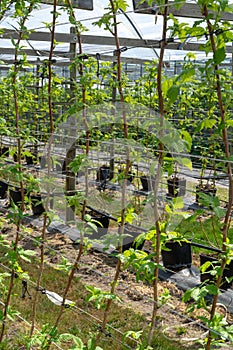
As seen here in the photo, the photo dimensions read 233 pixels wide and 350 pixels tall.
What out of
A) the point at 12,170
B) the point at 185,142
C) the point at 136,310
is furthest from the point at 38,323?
the point at 185,142

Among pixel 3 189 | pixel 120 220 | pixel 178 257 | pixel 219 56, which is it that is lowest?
pixel 3 189

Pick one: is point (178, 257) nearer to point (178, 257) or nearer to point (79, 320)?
point (178, 257)

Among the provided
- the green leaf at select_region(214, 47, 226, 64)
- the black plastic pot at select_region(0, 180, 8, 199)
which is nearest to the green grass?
the green leaf at select_region(214, 47, 226, 64)

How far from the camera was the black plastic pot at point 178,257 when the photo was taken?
449cm

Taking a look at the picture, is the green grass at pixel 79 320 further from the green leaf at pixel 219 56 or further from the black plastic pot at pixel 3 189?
the black plastic pot at pixel 3 189

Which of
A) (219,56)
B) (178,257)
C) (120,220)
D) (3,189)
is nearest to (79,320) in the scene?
(178,257)

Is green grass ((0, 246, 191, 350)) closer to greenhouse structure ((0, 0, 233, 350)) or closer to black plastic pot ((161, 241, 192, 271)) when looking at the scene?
greenhouse structure ((0, 0, 233, 350))

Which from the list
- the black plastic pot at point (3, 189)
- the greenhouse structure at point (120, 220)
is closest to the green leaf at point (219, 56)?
the greenhouse structure at point (120, 220)

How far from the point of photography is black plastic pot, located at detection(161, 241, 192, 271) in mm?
4487

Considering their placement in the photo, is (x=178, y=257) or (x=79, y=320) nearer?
(x=79, y=320)

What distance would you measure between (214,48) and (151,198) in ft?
2.01

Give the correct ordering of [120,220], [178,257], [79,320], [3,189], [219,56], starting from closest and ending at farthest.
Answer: [219,56]
[120,220]
[79,320]
[178,257]
[3,189]

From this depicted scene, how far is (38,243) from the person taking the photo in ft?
8.34

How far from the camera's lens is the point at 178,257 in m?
4.50
